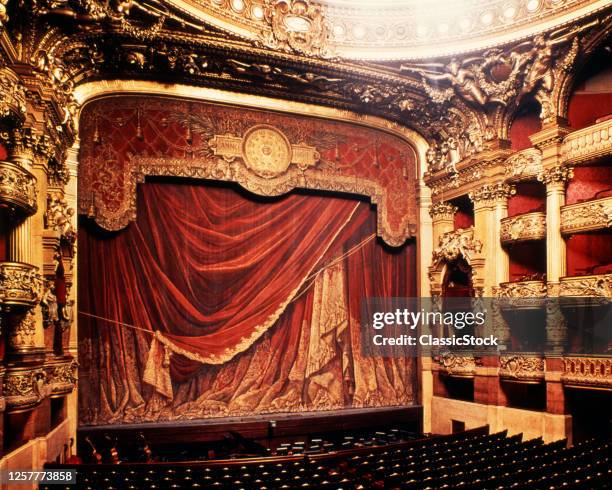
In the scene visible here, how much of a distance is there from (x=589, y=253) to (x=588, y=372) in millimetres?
2101

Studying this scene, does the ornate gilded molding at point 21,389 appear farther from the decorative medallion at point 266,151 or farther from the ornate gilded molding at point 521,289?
the ornate gilded molding at point 521,289

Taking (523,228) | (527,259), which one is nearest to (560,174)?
(523,228)

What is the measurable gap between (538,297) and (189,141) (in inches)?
255

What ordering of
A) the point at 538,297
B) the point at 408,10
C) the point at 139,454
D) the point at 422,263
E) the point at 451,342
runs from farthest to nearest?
1. the point at 422,263
2. the point at 451,342
3. the point at 408,10
4. the point at 538,297
5. the point at 139,454

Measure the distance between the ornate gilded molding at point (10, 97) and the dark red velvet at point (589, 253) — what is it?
812 cm

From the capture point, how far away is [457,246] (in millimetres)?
11016

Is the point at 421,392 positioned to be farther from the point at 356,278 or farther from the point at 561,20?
the point at 561,20

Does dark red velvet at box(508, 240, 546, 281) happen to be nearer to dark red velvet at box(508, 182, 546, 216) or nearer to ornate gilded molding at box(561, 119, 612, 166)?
dark red velvet at box(508, 182, 546, 216)

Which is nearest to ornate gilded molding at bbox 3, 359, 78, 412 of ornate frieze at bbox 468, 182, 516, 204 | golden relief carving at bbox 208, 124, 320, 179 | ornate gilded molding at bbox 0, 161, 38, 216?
ornate gilded molding at bbox 0, 161, 38, 216

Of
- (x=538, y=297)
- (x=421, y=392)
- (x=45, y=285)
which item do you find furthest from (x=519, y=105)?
(x=45, y=285)

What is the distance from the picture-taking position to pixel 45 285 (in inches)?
276

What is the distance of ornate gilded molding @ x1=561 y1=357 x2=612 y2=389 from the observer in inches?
326

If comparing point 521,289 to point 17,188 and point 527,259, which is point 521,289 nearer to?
point 527,259

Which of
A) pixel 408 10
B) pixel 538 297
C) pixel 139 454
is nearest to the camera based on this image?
pixel 139 454
